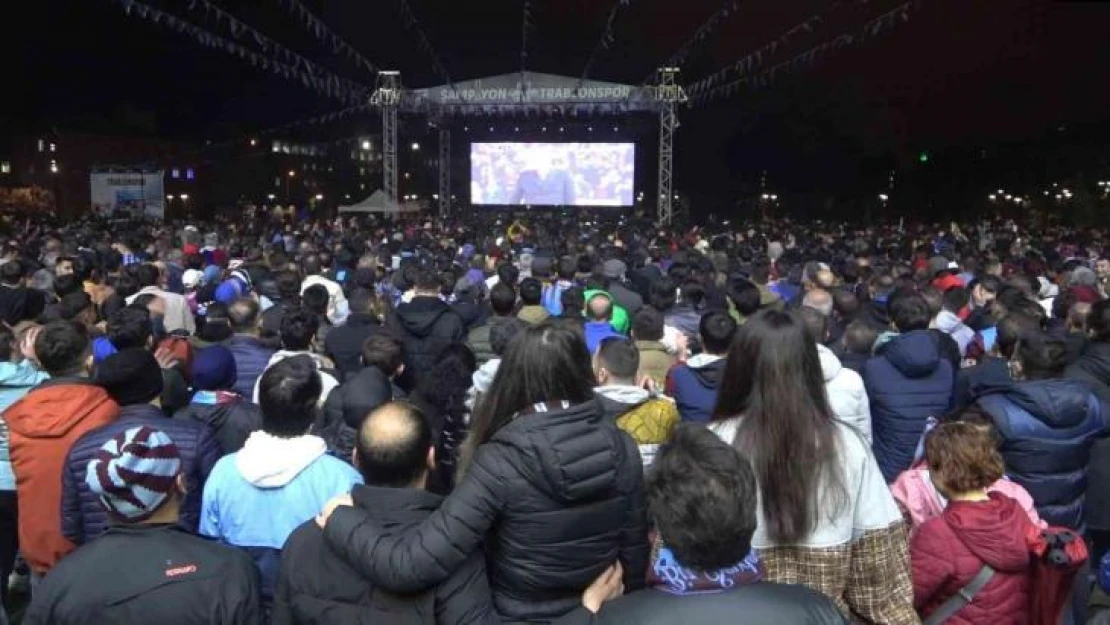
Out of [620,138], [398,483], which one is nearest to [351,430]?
[398,483]

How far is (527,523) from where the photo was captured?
2143mm

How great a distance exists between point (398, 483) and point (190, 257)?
839 centimetres

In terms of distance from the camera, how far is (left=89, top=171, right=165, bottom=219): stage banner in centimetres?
2784

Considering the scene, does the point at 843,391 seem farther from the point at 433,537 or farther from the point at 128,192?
the point at 128,192

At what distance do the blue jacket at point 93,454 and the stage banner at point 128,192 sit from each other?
2707 cm

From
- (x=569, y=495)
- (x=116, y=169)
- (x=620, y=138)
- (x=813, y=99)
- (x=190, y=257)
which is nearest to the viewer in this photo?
(x=569, y=495)

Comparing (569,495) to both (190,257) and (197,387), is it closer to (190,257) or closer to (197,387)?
(197,387)

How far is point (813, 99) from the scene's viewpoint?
40688mm

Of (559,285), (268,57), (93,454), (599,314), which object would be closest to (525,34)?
(268,57)

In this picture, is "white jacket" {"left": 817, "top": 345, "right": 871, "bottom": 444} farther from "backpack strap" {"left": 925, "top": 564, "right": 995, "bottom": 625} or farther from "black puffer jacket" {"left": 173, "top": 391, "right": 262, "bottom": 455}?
"black puffer jacket" {"left": 173, "top": 391, "right": 262, "bottom": 455}

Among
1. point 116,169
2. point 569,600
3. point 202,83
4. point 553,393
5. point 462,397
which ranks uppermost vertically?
point 202,83

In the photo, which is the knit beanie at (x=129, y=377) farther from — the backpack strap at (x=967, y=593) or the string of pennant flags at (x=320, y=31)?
the string of pennant flags at (x=320, y=31)

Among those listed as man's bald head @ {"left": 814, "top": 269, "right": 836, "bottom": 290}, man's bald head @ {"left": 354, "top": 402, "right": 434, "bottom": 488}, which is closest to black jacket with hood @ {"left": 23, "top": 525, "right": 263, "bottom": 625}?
man's bald head @ {"left": 354, "top": 402, "right": 434, "bottom": 488}

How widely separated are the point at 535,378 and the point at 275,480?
3.39 ft
